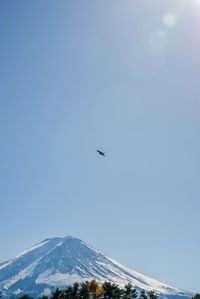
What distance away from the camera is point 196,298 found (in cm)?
11475

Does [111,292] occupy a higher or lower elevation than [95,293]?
higher

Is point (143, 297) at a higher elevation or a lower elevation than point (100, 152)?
lower

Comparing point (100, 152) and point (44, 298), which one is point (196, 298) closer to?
point (44, 298)

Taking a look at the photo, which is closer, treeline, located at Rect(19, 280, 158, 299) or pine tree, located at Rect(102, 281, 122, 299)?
pine tree, located at Rect(102, 281, 122, 299)

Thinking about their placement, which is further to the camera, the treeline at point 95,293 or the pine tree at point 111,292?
the treeline at point 95,293

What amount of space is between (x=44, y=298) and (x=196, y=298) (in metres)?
43.5

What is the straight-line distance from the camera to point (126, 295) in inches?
4124

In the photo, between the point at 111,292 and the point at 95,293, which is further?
the point at 95,293

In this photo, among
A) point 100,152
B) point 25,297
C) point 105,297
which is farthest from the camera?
point 25,297

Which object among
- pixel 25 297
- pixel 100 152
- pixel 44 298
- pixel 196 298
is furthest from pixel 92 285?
pixel 100 152

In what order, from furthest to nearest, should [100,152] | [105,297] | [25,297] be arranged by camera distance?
[25,297], [105,297], [100,152]

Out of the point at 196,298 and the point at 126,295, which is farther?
the point at 196,298

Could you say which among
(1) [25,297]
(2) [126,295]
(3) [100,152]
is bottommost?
(1) [25,297]

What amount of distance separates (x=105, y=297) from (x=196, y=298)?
28.6m
